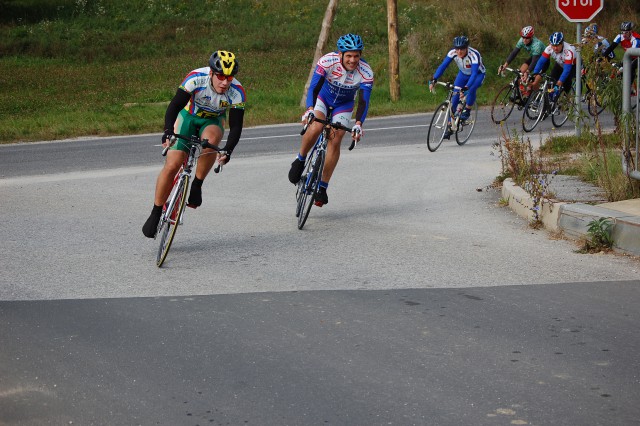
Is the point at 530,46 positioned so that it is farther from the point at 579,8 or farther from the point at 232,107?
the point at 232,107

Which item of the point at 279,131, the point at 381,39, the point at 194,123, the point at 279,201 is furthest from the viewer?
the point at 381,39

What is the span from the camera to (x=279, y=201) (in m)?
12.6

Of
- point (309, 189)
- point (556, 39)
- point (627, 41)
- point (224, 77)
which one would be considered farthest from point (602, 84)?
point (627, 41)

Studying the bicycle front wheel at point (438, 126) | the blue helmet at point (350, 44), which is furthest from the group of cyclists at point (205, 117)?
the bicycle front wheel at point (438, 126)

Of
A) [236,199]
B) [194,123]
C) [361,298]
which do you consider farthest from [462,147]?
[361,298]

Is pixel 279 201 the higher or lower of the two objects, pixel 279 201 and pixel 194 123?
the lower

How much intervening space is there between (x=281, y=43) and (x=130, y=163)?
3220cm

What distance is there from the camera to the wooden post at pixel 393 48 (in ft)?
92.1

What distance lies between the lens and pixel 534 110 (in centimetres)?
2028

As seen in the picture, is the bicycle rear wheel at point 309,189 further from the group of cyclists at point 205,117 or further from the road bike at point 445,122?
the road bike at point 445,122

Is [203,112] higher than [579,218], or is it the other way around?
[203,112]

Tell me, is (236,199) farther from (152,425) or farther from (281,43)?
(281,43)

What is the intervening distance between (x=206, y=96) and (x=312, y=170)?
180 centimetres

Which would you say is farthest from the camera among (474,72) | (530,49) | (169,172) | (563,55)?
(530,49)
